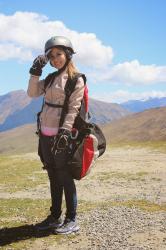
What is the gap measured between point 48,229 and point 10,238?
39.9 inches

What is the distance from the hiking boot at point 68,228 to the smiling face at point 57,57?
3.88 meters

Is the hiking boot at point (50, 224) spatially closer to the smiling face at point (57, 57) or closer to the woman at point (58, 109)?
A: the woman at point (58, 109)

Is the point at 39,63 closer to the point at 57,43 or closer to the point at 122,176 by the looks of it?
the point at 57,43

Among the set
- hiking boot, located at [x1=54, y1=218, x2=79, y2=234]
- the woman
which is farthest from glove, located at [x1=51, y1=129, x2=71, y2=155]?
hiking boot, located at [x1=54, y1=218, x2=79, y2=234]

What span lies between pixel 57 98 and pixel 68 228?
129 inches

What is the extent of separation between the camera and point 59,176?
1034cm

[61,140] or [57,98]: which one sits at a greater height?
[57,98]

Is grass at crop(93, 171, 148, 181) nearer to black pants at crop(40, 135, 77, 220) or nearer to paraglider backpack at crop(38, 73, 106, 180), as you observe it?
black pants at crop(40, 135, 77, 220)

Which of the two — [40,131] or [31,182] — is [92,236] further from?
[31,182]

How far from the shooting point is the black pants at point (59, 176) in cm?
1012

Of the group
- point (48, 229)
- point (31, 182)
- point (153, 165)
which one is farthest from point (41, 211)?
point (153, 165)

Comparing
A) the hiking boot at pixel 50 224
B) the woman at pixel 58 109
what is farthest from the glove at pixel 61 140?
the hiking boot at pixel 50 224

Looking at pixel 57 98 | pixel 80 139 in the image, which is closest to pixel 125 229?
pixel 80 139

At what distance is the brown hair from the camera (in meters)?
9.95
